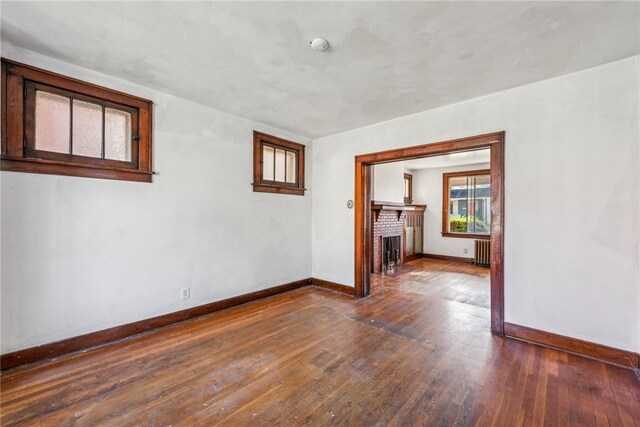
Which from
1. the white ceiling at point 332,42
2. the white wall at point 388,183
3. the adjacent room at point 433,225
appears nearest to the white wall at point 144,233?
the white ceiling at point 332,42

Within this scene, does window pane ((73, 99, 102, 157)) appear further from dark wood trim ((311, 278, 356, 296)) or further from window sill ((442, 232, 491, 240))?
window sill ((442, 232, 491, 240))

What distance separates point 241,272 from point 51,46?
114 inches

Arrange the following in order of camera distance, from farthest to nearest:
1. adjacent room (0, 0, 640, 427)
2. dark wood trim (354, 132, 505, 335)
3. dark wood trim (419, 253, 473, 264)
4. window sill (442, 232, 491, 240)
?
1. dark wood trim (419, 253, 473, 264)
2. window sill (442, 232, 491, 240)
3. dark wood trim (354, 132, 505, 335)
4. adjacent room (0, 0, 640, 427)

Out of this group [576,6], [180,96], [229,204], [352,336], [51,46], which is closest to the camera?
[576,6]

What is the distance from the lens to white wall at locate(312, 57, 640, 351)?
2295 millimetres

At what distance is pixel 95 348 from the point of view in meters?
2.54

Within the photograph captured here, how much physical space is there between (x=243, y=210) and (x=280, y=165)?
104cm

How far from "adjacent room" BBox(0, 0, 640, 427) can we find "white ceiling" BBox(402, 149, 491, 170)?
3145 millimetres

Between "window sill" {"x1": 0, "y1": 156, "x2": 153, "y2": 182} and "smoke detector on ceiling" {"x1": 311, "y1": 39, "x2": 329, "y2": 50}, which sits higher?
"smoke detector on ceiling" {"x1": 311, "y1": 39, "x2": 329, "y2": 50}

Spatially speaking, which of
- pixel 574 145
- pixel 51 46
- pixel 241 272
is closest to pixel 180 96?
pixel 51 46

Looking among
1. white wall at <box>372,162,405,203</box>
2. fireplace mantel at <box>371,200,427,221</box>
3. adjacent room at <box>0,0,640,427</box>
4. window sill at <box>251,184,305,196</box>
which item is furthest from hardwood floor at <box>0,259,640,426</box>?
white wall at <box>372,162,405,203</box>

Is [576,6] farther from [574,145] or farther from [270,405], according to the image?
[270,405]

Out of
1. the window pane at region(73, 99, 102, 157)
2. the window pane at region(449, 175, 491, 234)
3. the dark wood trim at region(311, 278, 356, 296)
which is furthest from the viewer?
the window pane at region(449, 175, 491, 234)

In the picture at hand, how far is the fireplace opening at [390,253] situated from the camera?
20.2 ft
